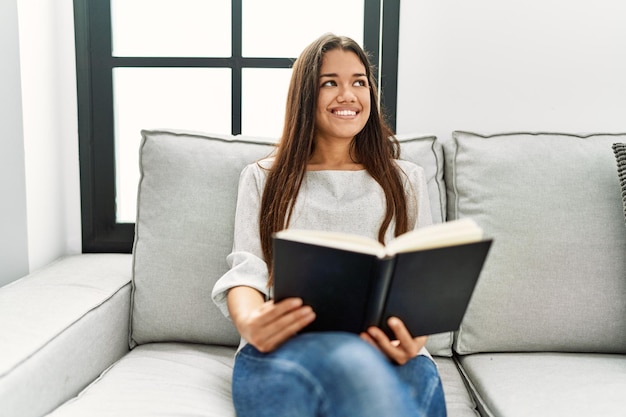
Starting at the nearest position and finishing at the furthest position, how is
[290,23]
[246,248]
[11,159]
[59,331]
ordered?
[59,331]
[246,248]
[11,159]
[290,23]

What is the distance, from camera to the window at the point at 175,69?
1781 millimetres

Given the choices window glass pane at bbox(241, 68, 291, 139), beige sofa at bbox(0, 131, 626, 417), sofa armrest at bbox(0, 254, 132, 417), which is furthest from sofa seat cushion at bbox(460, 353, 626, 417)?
window glass pane at bbox(241, 68, 291, 139)

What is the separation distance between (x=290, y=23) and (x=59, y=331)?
117 centimetres

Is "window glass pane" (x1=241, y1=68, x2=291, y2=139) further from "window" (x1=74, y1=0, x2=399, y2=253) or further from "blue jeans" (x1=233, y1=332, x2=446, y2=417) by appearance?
"blue jeans" (x1=233, y1=332, x2=446, y2=417)

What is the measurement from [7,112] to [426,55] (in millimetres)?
1195

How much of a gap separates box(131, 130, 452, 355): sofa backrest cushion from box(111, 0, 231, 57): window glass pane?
0.48 metres

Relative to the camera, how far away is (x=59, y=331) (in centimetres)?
113

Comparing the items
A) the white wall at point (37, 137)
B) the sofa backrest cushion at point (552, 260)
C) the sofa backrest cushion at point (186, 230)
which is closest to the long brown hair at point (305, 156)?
the sofa backrest cushion at point (186, 230)

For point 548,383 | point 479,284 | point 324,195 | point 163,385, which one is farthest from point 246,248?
point 548,383

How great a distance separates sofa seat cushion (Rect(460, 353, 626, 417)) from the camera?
3.47ft

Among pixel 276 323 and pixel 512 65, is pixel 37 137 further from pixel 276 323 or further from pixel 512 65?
pixel 512 65

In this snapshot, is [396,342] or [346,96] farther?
[346,96]

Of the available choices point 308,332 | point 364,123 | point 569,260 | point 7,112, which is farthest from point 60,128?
point 569,260

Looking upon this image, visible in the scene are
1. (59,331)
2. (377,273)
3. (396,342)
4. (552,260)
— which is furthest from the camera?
(552,260)
